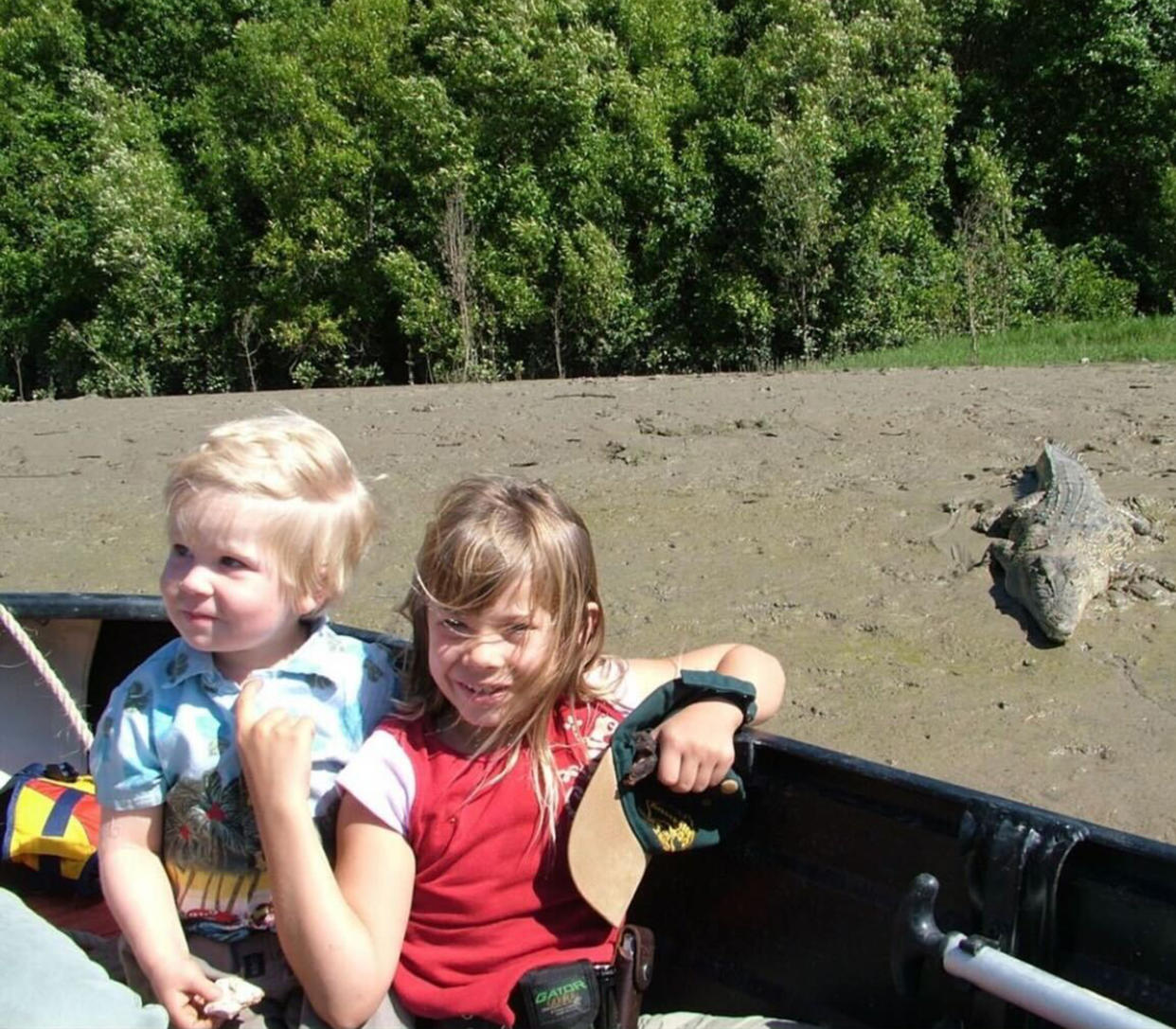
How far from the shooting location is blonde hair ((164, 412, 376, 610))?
1782 millimetres

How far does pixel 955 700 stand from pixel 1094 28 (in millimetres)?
18544

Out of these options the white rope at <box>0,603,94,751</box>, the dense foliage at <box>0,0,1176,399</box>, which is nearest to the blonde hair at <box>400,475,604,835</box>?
the white rope at <box>0,603,94,751</box>

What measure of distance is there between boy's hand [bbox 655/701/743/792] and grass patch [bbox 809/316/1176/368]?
403 inches

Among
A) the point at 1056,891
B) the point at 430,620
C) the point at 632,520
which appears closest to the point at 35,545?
the point at 632,520

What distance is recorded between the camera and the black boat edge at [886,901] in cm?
168

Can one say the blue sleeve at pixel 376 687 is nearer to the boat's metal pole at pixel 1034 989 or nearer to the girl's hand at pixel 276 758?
the girl's hand at pixel 276 758

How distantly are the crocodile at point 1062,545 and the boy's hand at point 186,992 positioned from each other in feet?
14.4

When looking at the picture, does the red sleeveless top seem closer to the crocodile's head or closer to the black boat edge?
the black boat edge

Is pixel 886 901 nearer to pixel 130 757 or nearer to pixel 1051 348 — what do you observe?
pixel 130 757

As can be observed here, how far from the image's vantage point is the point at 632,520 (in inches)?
265

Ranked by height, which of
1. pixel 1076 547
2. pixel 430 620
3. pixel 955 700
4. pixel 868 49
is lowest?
pixel 955 700

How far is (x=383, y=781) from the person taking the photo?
1.78 metres

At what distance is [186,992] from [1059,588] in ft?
15.0

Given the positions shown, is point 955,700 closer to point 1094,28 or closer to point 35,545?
point 35,545
